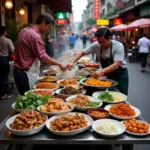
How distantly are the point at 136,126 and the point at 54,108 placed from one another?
98 cm

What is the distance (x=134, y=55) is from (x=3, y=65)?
11634 mm

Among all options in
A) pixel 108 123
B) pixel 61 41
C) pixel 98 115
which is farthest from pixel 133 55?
pixel 108 123

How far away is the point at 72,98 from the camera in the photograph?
316 cm

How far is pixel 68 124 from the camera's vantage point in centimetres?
226

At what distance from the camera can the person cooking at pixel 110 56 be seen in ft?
12.1

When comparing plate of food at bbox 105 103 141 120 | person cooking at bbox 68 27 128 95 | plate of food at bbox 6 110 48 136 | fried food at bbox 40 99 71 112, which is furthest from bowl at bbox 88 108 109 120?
person cooking at bbox 68 27 128 95

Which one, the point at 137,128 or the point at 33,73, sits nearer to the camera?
the point at 137,128

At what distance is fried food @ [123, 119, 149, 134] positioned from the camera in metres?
2.23

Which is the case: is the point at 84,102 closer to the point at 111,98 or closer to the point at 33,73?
the point at 111,98

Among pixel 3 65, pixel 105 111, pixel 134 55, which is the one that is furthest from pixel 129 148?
pixel 134 55

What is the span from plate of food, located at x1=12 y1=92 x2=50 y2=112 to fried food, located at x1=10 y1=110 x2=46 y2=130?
282mm


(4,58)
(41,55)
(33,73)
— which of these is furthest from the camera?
(4,58)

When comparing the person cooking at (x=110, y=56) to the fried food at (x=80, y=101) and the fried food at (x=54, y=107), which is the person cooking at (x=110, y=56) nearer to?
the fried food at (x=80, y=101)

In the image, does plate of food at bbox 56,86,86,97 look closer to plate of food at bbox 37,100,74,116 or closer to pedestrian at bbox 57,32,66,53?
plate of food at bbox 37,100,74,116
